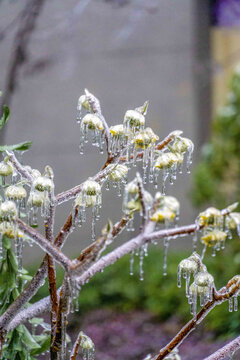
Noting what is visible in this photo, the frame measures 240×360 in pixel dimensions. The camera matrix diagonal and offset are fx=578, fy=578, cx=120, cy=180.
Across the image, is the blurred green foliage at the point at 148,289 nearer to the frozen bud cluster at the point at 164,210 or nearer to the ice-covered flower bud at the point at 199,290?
the ice-covered flower bud at the point at 199,290

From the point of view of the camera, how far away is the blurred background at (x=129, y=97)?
9.66 ft

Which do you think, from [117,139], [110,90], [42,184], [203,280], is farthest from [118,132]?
[110,90]

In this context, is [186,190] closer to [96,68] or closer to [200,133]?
[200,133]

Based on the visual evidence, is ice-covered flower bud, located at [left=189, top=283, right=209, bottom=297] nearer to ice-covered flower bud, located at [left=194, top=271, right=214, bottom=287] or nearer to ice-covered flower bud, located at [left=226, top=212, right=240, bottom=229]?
ice-covered flower bud, located at [left=194, top=271, right=214, bottom=287]

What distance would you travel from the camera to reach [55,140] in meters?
4.45

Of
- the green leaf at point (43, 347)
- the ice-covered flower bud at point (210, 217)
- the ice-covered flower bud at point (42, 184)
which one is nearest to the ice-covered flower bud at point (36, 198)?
the ice-covered flower bud at point (42, 184)

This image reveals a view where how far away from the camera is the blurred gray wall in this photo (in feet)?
13.5

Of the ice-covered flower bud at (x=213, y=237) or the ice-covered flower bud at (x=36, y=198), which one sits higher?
the ice-covered flower bud at (x=36, y=198)

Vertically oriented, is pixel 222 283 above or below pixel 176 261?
below

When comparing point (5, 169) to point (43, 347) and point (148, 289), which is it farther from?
point (148, 289)

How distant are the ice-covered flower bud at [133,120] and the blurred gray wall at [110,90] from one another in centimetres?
306

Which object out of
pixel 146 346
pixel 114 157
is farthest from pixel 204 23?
pixel 114 157

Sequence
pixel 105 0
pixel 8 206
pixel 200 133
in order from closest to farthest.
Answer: pixel 8 206 < pixel 105 0 < pixel 200 133

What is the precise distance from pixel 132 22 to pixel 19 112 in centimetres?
104
